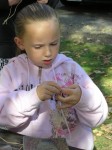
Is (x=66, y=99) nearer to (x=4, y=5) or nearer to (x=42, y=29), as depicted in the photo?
(x=42, y=29)

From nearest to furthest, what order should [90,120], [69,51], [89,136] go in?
[90,120]
[89,136]
[69,51]

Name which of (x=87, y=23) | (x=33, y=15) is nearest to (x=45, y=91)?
(x=33, y=15)

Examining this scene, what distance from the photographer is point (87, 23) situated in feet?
28.8

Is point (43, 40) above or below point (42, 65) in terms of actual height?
above

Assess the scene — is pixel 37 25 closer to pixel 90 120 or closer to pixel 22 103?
pixel 22 103

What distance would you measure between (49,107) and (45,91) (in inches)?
11.6

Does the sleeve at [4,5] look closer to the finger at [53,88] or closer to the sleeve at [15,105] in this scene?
the sleeve at [15,105]

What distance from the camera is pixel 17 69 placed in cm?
222

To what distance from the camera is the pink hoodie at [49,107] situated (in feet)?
6.72

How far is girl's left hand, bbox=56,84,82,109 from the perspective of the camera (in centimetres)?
194

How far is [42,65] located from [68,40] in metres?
5.26

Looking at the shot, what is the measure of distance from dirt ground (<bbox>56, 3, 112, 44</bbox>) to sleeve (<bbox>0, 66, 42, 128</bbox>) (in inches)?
207

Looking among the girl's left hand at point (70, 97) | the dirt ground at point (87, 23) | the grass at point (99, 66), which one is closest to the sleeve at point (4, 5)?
the girl's left hand at point (70, 97)

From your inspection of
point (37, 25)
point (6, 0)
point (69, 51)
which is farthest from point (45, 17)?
point (69, 51)
